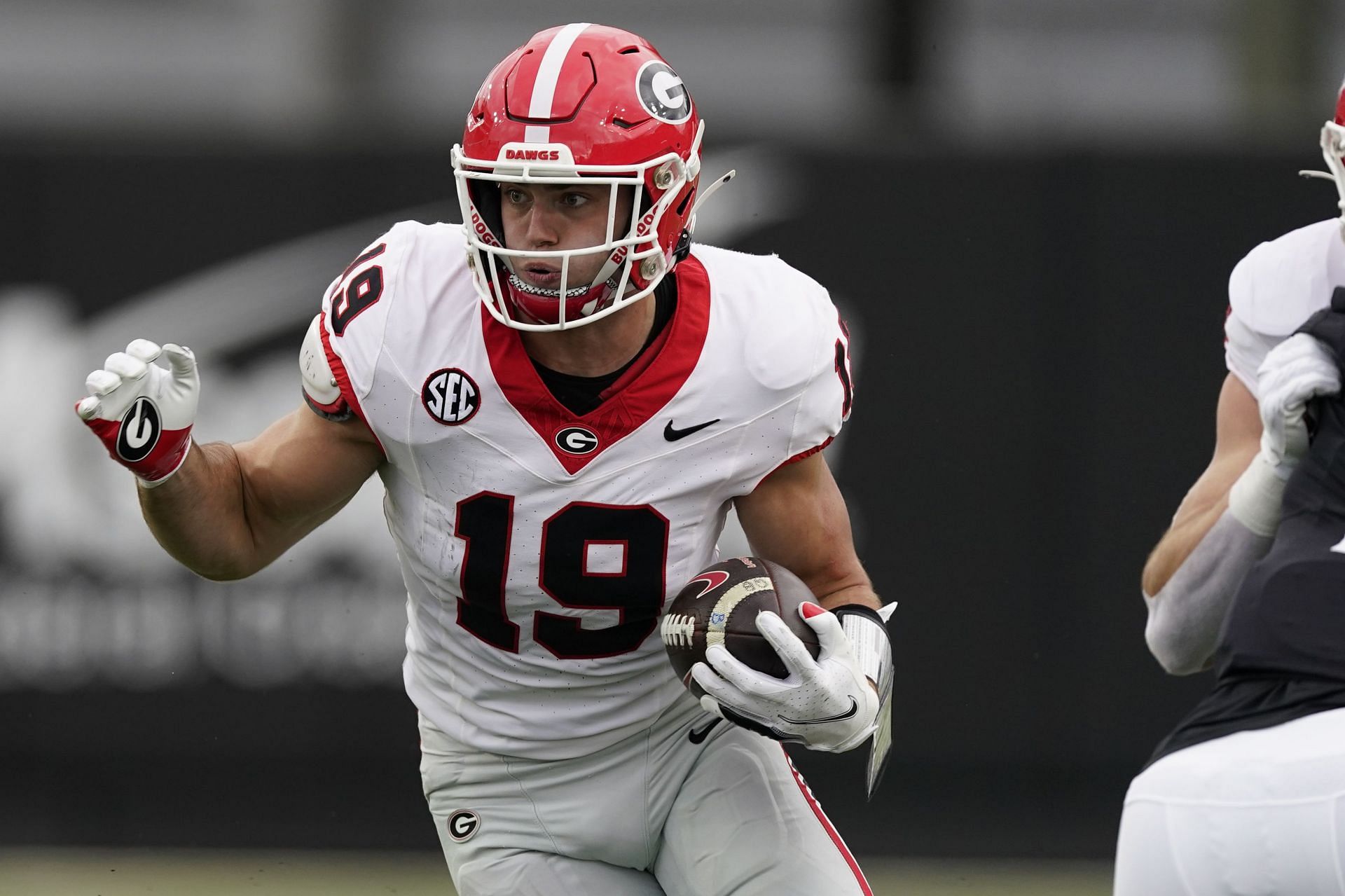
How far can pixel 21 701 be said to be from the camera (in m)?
5.76

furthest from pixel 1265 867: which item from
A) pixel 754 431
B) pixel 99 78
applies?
pixel 99 78

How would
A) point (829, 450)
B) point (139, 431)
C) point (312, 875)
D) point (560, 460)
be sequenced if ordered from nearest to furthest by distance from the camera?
point (139, 431) → point (560, 460) → point (312, 875) → point (829, 450)

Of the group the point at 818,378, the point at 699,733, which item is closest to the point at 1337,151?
the point at 818,378

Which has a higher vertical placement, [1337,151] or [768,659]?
[1337,151]

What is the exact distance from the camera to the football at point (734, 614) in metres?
2.91

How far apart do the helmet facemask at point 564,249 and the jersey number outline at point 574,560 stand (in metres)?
0.33

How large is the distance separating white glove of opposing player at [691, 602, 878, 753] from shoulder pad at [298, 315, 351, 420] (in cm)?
78

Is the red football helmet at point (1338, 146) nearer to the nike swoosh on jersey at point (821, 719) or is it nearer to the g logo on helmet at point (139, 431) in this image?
the nike swoosh on jersey at point (821, 719)

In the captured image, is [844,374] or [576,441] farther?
[844,374]

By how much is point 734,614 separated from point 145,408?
1.03 m

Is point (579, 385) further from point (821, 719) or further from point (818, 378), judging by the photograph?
point (821, 719)

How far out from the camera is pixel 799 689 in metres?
2.89

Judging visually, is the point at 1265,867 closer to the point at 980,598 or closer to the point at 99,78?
the point at 980,598

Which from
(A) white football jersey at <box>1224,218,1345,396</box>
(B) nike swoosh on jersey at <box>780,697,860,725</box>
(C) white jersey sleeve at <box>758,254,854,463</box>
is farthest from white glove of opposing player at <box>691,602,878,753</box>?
(A) white football jersey at <box>1224,218,1345,396</box>
